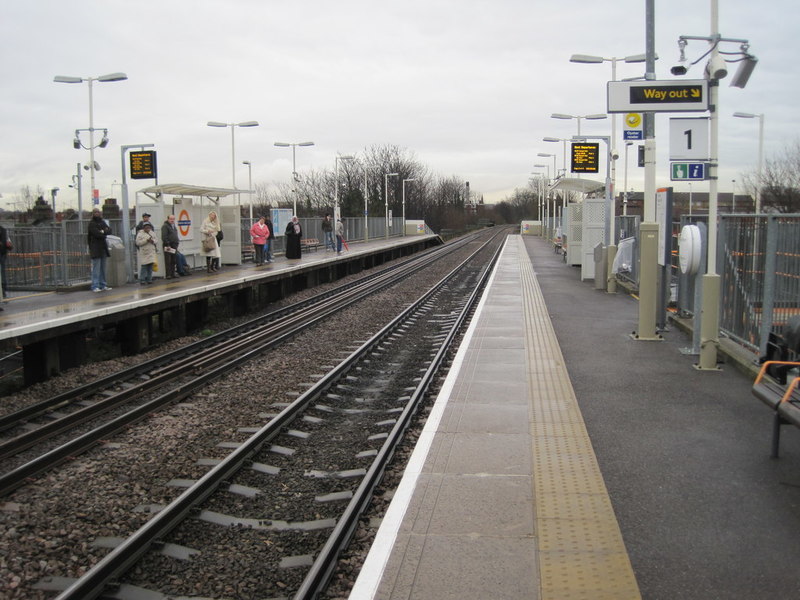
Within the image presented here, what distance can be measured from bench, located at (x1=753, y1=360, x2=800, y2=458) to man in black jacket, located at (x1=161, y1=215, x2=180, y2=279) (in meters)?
15.4

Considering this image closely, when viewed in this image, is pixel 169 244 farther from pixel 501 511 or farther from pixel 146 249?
pixel 501 511

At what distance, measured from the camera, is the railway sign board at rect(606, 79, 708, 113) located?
9.34 meters

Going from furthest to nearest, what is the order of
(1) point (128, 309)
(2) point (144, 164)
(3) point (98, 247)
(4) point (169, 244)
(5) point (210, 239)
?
(5) point (210, 239) < (2) point (144, 164) < (4) point (169, 244) < (3) point (98, 247) < (1) point (128, 309)

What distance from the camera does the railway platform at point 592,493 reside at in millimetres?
3818

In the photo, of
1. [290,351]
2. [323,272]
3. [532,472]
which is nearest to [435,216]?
[323,272]

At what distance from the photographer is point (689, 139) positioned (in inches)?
368

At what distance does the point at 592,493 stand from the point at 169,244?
1585 centimetres

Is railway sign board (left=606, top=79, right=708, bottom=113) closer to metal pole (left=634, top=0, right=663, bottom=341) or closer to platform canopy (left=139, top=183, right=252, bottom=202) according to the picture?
metal pole (left=634, top=0, right=663, bottom=341)

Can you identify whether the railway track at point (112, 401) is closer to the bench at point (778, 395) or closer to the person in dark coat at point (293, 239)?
the bench at point (778, 395)

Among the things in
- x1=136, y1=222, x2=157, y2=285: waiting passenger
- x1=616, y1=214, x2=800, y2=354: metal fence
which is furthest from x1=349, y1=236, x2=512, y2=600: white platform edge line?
x1=136, y1=222, x2=157, y2=285: waiting passenger

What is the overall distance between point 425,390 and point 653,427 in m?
2.67

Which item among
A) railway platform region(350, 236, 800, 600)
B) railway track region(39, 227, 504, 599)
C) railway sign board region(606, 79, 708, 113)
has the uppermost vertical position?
railway sign board region(606, 79, 708, 113)

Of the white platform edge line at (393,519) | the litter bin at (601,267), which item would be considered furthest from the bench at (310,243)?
the white platform edge line at (393,519)

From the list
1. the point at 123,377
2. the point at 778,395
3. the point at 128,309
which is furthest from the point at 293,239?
the point at 778,395
